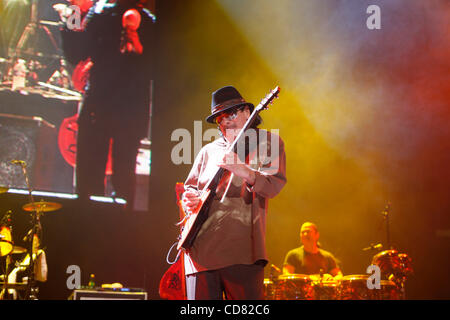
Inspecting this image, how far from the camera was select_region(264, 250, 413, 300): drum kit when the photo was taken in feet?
16.6

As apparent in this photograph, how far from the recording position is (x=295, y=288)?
523 cm

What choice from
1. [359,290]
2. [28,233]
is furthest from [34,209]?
[359,290]

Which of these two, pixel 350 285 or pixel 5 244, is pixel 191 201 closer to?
pixel 350 285

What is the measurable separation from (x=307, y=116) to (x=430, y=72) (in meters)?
1.86

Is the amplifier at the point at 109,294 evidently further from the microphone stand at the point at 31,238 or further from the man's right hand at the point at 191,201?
the man's right hand at the point at 191,201

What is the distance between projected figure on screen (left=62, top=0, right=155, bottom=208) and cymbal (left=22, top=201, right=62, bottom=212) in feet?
1.63

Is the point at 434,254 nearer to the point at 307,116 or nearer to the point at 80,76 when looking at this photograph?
the point at 307,116

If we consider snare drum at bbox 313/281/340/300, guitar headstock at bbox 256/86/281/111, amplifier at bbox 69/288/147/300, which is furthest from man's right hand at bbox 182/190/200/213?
snare drum at bbox 313/281/340/300

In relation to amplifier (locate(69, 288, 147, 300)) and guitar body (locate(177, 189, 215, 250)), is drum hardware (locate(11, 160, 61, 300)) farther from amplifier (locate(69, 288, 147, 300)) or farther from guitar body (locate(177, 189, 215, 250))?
guitar body (locate(177, 189, 215, 250))

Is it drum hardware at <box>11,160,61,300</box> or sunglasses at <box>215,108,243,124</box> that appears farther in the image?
drum hardware at <box>11,160,61,300</box>

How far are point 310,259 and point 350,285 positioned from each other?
107cm

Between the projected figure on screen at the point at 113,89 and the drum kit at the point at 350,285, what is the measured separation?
2462 mm
